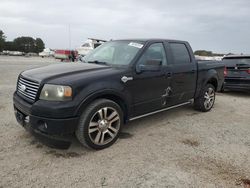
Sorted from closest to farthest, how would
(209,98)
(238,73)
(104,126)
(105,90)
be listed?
(105,90) < (104,126) < (209,98) < (238,73)

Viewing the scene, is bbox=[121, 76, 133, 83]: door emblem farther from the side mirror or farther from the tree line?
the tree line

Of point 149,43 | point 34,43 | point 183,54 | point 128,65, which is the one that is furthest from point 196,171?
point 34,43

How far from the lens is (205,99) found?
5.91m

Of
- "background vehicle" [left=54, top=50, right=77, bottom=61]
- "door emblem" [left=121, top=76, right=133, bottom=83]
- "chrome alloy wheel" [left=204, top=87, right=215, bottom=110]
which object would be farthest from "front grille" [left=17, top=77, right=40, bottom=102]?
"background vehicle" [left=54, top=50, right=77, bottom=61]

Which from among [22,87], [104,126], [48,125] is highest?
[22,87]

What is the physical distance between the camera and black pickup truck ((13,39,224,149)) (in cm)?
316

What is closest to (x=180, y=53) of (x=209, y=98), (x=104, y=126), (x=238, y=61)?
(x=209, y=98)

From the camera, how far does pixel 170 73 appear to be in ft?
15.0

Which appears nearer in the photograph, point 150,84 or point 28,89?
point 28,89

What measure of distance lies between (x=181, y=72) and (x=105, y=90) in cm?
205

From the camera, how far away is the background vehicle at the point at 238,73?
809cm

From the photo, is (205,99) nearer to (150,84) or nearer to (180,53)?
(180,53)

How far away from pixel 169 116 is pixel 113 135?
7.05ft

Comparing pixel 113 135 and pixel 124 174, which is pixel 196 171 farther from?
pixel 113 135
